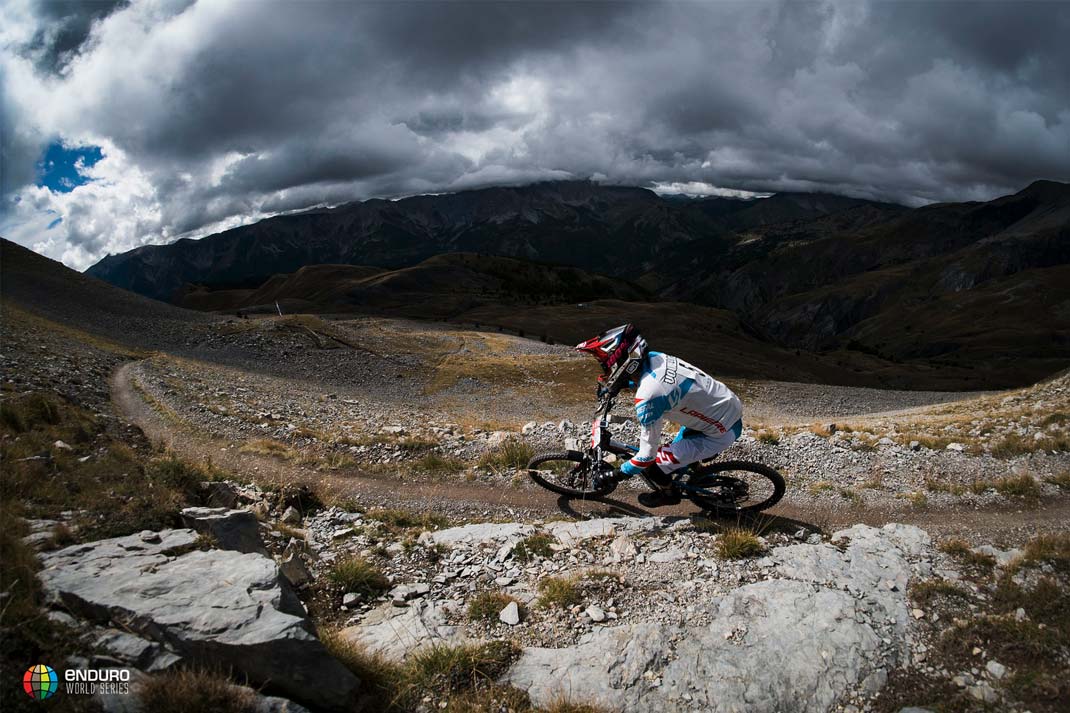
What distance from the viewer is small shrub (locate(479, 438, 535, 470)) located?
1377cm

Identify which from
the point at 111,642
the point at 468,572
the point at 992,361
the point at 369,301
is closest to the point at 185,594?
the point at 111,642

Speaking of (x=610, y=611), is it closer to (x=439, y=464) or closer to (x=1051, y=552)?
(x=1051, y=552)

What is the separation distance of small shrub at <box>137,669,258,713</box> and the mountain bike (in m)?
6.96

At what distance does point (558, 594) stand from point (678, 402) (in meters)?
3.64

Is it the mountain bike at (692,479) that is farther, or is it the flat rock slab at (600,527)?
the mountain bike at (692,479)

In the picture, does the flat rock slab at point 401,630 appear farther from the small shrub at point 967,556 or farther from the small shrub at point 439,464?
the small shrub at point 967,556

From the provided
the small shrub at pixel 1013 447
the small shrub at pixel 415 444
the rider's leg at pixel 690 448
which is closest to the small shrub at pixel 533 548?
the rider's leg at pixel 690 448

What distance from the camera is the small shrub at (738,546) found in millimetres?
8164

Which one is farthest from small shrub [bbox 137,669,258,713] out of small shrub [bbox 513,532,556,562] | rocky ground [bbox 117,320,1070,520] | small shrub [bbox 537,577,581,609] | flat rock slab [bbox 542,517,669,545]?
rocky ground [bbox 117,320,1070,520]

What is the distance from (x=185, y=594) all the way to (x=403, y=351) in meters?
49.6

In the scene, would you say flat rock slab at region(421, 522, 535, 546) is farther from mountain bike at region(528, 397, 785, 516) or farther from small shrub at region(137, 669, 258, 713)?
small shrub at region(137, 669, 258, 713)

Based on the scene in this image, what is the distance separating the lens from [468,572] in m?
8.27

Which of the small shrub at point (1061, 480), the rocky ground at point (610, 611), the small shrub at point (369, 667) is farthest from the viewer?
the small shrub at point (1061, 480)

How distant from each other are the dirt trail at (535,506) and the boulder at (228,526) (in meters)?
4.26
